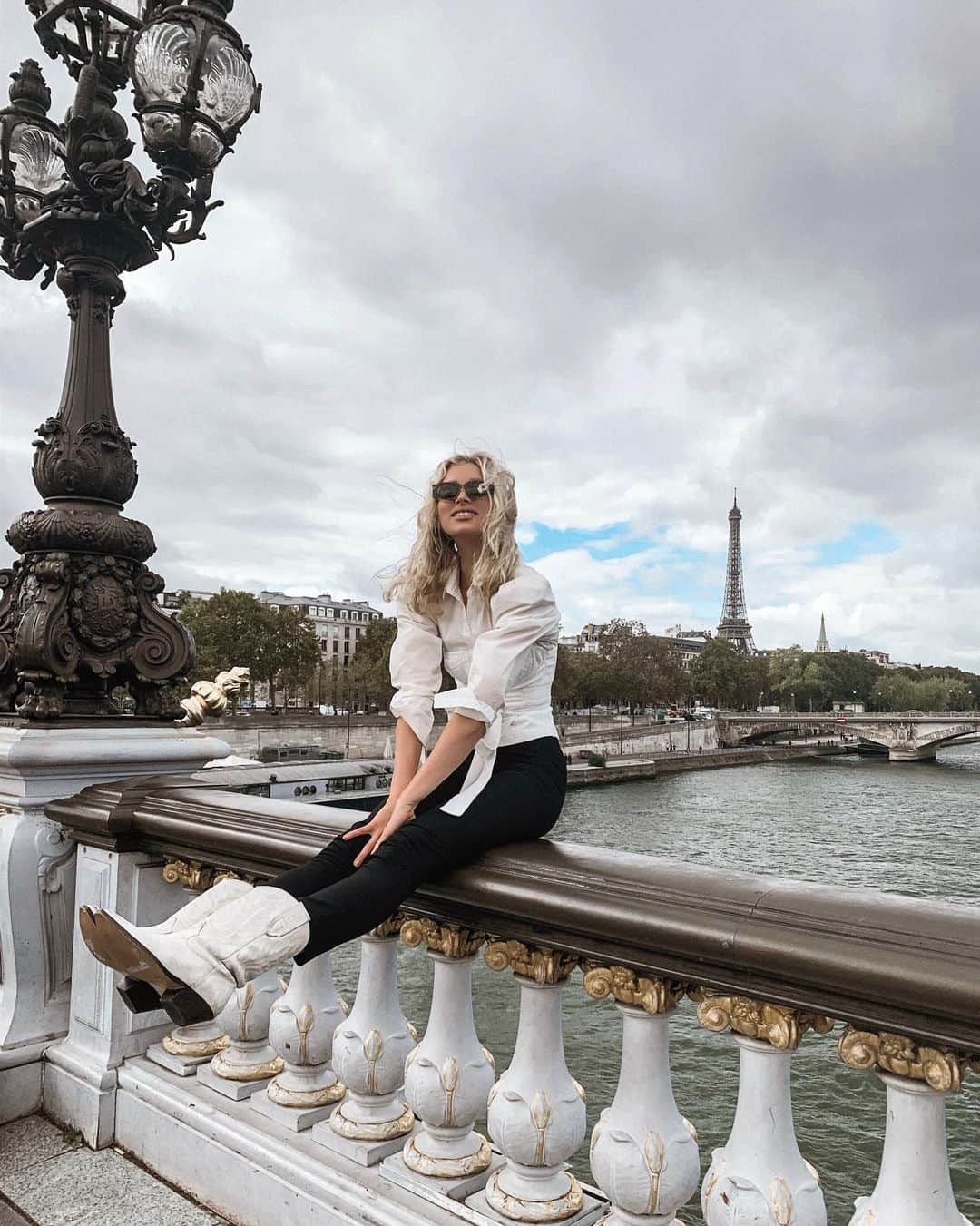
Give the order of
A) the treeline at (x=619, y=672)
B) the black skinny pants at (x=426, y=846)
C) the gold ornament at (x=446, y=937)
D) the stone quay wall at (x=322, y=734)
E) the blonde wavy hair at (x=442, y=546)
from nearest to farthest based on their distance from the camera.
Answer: the black skinny pants at (x=426, y=846) → the gold ornament at (x=446, y=937) → the blonde wavy hair at (x=442, y=546) → the stone quay wall at (x=322, y=734) → the treeline at (x=619, y=672)

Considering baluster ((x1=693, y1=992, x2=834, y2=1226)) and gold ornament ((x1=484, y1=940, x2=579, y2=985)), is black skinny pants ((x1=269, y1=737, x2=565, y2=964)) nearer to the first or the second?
gold ornament ((x1=484, y1=940, x2=579, y2=985))

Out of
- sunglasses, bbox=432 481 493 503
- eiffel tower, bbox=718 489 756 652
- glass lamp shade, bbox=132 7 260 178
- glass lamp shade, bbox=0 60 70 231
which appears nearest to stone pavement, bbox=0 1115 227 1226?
sunglasses, bbox=432 481 493 503

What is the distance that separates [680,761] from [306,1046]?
55.6 meters

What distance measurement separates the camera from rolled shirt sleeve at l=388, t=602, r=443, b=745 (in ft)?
6.90

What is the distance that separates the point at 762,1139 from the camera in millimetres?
1485

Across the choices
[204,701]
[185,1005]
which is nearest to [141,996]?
[185,1005]

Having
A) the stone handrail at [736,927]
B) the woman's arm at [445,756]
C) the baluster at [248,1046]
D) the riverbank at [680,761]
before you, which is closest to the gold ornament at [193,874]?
the baluster at [248,1046]

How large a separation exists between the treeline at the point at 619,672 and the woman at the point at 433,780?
543cm

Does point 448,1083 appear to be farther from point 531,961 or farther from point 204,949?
point 204,949

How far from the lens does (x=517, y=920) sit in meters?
1.76

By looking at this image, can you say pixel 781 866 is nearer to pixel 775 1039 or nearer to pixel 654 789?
pixel 654 789

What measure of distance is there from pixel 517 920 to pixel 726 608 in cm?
14393

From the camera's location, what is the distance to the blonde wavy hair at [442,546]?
6.70 ft

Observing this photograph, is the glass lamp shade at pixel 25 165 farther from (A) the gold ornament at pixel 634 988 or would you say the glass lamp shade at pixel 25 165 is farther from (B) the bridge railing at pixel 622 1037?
(A) the gold ornament at pixel 634 988
